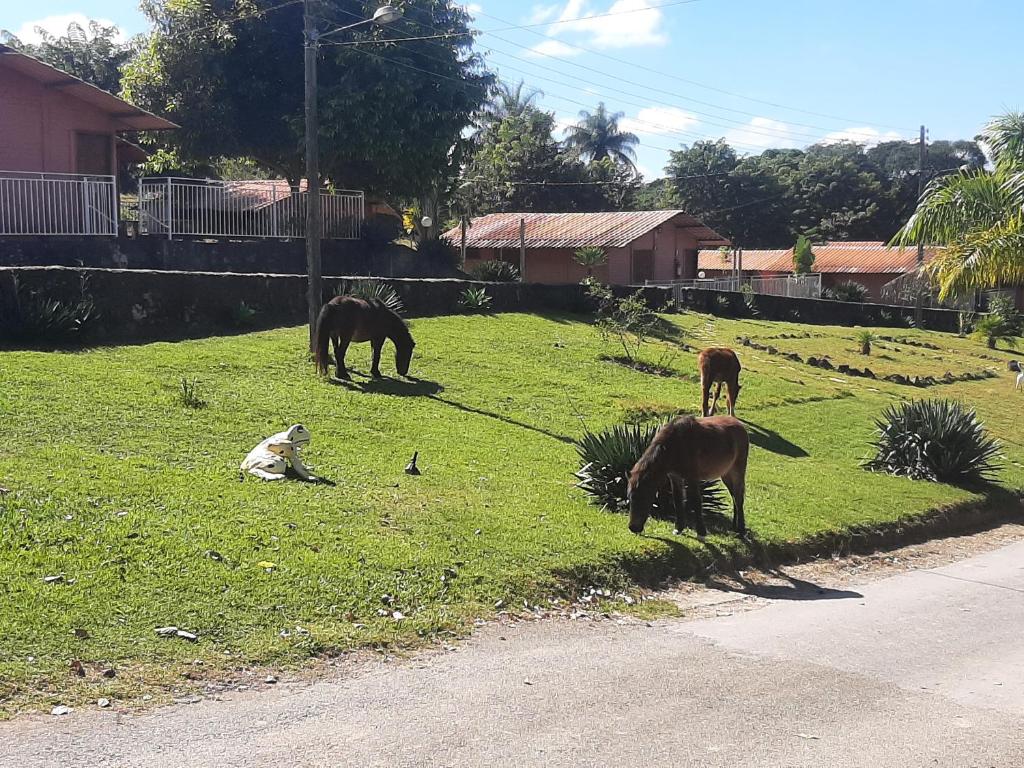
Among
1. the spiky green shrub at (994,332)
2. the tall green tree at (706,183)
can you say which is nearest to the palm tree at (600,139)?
the tall green tree at (706,183)

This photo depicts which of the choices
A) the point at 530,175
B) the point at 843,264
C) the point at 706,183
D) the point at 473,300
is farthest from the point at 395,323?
the point at 706,183

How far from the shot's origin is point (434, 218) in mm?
38188

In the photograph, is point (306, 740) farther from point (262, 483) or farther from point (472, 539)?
point (262, 483)

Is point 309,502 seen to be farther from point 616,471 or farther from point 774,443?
point 774,443

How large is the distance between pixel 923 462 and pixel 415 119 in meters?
19.3

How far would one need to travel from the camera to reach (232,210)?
26.6m

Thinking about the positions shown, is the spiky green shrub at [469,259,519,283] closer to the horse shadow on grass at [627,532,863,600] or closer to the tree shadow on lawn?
the tree shadow on lawn

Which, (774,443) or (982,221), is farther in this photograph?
(982,221)

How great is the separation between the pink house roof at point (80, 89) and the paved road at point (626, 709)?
837 inches

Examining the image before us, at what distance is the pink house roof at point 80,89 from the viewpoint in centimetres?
2328

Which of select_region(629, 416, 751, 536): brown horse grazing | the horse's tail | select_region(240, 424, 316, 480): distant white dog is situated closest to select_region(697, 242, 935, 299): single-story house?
the horse's tail

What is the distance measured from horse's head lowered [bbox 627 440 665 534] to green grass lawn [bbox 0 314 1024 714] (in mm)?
212

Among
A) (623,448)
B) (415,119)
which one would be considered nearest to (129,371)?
(623,448)

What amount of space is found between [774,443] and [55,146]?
1916 cm
